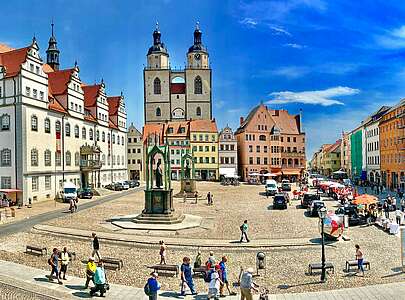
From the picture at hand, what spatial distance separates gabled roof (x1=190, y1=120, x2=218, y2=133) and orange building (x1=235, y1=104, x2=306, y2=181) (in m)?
6.18

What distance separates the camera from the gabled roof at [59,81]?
5732 cm

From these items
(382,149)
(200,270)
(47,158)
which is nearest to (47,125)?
(47,158)

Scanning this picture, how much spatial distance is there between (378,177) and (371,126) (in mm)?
10384

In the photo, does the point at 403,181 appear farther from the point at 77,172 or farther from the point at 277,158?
the point at 77,172

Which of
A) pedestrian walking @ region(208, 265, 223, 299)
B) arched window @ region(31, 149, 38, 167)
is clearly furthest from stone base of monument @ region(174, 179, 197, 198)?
pedestrian walking @ region(208, 265, 223, 299)

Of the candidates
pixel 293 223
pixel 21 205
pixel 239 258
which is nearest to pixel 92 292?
pixel 239 258

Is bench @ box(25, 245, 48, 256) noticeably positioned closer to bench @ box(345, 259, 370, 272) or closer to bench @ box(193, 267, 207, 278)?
bench @ box(193, 267, 207, 278)

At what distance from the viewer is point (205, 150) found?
91.2 meters

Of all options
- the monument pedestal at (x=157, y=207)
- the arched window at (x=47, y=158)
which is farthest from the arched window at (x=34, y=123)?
the monument pedestal at (x=157, y=207)

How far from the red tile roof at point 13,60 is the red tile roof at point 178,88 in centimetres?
6259

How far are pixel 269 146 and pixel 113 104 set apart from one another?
3322 cm

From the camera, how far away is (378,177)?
74.4m

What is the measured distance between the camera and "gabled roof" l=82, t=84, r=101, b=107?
2751 inches

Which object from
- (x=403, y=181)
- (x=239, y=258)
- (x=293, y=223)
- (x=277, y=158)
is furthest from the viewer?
(x=277, y=158)
